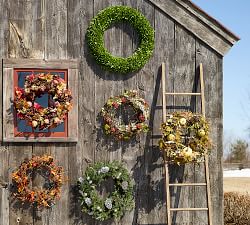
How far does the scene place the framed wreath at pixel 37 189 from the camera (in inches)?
309

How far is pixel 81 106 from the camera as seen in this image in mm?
8078

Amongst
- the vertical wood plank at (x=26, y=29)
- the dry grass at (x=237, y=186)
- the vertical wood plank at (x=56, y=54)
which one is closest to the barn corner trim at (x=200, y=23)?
the vertical wood plank at (x=56, y=54)

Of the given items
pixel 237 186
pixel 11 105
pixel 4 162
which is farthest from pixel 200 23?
pixel 237 186

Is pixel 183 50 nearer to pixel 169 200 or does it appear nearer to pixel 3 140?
pixel 169 200

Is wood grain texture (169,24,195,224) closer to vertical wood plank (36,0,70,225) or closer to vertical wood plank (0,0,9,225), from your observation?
vertical wood plank (36,0,70,225)

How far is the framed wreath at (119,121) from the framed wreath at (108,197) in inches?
19.7

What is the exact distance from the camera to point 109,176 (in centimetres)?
805

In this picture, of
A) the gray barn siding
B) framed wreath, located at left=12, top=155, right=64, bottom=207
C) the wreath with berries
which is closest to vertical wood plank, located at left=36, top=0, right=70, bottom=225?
the gray barn siding

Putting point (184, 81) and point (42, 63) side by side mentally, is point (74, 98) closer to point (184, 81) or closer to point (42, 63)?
point (42, 63)

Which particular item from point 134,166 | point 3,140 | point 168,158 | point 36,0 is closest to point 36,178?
point 3,140

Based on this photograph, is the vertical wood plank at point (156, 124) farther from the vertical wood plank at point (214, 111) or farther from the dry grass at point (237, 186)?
the dry grass at point (237, 186)

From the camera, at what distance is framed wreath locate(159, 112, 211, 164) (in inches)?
299

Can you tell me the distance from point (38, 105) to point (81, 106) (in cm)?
65

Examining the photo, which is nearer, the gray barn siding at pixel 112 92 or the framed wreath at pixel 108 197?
the framed wreath at pixel 108 197
